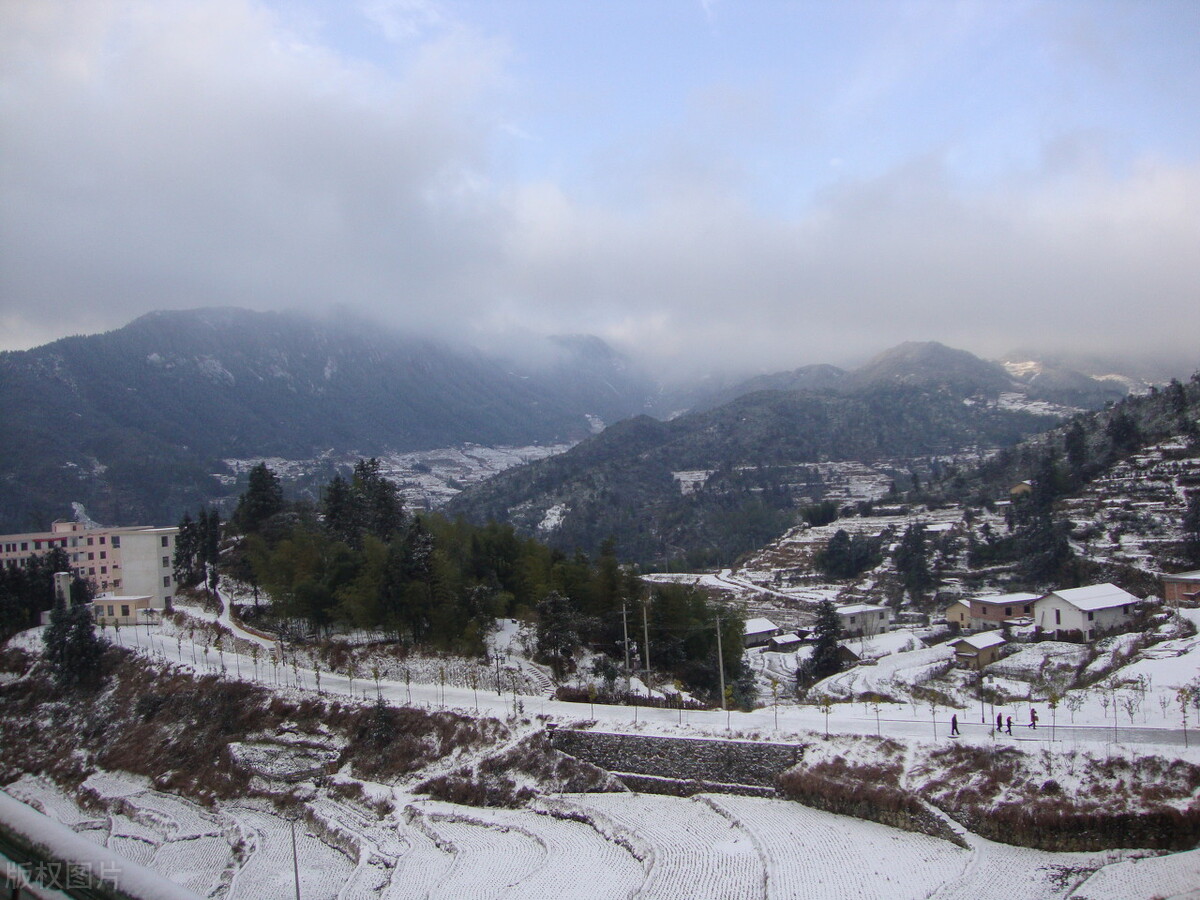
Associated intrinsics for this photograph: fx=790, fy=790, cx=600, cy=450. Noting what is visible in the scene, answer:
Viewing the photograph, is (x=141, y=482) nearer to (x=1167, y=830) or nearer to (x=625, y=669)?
(x=625, y=669)

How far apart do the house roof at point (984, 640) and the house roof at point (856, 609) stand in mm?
13161

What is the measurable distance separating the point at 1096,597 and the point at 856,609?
17.9m

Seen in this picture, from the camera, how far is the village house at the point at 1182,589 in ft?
131

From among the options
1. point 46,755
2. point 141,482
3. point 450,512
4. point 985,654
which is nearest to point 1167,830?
point 985,654

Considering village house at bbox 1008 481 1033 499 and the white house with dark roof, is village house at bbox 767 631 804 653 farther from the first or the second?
village house at bbox 1008 481 1033 499

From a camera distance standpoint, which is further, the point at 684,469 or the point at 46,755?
the point at 684,469

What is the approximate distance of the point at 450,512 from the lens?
145m

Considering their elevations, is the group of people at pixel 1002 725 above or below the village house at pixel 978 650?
above

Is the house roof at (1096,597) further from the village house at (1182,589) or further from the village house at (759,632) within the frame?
the village house at (759,632)

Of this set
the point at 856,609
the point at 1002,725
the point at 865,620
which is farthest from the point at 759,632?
the point at 1002,725

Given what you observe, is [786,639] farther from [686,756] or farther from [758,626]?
[686,756]

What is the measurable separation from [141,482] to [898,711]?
163226 mm

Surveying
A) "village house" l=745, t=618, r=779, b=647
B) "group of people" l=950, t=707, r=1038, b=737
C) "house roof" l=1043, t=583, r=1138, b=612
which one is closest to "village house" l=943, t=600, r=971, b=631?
"house roof" l=1043, t=583, r=1138, b=612

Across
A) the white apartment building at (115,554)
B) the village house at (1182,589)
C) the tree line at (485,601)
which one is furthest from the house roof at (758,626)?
the white apartment building at (115,554)
